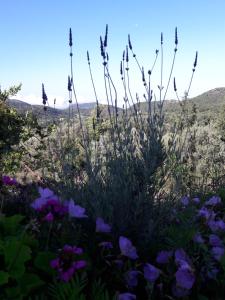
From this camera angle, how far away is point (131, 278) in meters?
2.29

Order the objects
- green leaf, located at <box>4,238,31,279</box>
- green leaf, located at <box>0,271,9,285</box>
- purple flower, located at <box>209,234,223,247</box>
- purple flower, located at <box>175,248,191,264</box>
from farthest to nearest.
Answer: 1. purple flower, located at <box>209,234,223,247</box>
2. purple flower, located at <box>175,248,191,264</box>
3. green leaf, located at <box>4,238,31,279</box>
4. green leaf, located at <box>0,271,9,285</box>

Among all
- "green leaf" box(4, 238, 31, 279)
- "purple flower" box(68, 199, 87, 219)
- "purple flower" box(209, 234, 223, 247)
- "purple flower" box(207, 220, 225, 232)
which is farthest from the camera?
"purple flower" box(207, 220, 225, 232)

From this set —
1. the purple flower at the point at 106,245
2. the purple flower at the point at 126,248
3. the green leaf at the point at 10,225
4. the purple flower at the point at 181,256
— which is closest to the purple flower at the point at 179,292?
the purple flower at the point at 181,256

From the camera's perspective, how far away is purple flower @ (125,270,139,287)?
7.50 ft

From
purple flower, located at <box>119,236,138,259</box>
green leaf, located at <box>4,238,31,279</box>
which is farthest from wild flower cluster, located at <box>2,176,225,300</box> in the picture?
green leaf, located at <box>4,238,31,279</box>

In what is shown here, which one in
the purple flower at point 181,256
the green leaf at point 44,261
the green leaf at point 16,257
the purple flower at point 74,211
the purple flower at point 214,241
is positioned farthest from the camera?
the purple flower at point 214,241

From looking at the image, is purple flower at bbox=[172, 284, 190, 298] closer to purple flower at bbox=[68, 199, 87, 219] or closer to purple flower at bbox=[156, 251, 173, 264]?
purple flower at bbox=[156, 251, 173, 264]

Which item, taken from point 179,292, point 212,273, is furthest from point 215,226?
point 179,292

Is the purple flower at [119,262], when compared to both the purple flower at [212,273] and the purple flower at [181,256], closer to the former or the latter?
the purple flower at [181,256]

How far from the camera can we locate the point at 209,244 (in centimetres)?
262

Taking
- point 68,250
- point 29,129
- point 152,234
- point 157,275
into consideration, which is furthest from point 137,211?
point 29,129

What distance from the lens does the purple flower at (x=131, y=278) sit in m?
2.29

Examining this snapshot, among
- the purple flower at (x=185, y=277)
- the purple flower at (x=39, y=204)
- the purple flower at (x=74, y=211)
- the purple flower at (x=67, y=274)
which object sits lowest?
the purple flower at (x=185, y=277)

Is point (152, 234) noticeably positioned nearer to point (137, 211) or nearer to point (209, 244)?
point (137, 211)
